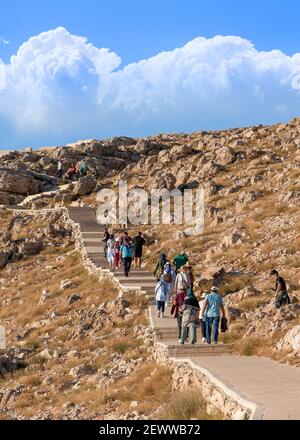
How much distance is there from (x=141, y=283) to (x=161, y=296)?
4687 millimetres

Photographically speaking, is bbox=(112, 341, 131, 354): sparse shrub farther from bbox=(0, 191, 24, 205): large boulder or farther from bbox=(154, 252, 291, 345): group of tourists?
bbox=(0, 191, 24, 205): large boulder

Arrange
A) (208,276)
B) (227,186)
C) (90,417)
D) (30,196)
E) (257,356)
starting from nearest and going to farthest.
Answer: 1. (90,417)
2. (257,356)
3. (208,276)
4. (227,186)
5. (30,196)

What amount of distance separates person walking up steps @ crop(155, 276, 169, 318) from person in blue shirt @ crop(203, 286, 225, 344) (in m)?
2.76

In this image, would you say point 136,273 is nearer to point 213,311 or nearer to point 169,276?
point 169,276

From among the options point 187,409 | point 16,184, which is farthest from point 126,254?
point 16,184

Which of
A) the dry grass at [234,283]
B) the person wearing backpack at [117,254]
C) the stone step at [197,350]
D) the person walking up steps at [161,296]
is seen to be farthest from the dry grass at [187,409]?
the person wearing backpack at [117,254]

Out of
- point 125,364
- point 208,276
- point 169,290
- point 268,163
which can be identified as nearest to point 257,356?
point 125,364

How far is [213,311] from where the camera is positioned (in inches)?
581

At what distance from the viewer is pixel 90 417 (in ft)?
39.8

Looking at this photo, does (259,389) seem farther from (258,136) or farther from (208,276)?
(258,136)

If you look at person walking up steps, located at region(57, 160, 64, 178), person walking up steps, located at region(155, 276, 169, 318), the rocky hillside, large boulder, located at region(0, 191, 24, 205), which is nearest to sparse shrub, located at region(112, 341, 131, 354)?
the rocky hillside

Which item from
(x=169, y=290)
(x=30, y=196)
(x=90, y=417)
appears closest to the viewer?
(x=90, y=417)

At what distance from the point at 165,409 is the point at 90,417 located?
74.7 inches

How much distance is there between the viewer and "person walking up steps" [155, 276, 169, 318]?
17.6 meters
